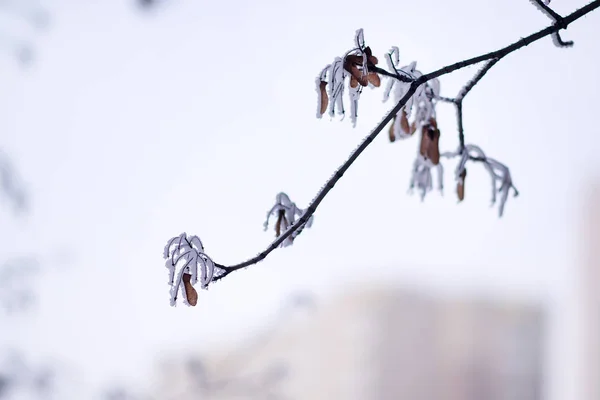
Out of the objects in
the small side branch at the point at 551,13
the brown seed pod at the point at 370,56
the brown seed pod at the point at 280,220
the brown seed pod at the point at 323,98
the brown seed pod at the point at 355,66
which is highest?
the small side branch at the point at 551,13

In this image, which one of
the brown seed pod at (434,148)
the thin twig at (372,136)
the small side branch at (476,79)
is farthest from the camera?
the brown seed pod at (434,148)

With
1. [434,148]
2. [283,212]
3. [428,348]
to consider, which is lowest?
[283,212]

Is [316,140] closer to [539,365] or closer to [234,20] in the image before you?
[234,20]

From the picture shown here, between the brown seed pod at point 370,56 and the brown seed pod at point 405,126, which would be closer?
the brown seed pod at point 370,56

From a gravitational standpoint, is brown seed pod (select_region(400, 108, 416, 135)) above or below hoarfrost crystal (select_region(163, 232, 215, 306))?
above

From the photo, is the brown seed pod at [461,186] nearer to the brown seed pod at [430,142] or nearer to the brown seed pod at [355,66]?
the brown seed pod at [430,142]

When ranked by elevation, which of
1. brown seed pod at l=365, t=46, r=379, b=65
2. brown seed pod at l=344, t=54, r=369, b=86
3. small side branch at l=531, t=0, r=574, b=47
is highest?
small side branch at l=531, t=0, r=574, b=47

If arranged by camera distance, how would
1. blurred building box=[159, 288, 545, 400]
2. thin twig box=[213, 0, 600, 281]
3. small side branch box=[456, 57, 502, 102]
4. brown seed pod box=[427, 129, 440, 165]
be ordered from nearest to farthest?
thin twig box=[213, 0, 600, 281] < small side branch box=[456, 57, 502, 102] < brown seed pod box=[427, 129, 440, 165] < blurred building box=[159, 288, 545, 400]

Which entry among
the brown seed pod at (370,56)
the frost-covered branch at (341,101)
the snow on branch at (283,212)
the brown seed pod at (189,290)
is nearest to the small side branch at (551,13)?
the frost-covered branch at (341,101)

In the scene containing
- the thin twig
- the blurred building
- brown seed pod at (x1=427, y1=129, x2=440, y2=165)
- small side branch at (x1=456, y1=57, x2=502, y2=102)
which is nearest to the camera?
the thin twig

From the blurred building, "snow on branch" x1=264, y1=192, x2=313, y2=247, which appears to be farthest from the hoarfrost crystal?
the blurred building

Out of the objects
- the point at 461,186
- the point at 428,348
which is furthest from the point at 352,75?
the point at 428,348

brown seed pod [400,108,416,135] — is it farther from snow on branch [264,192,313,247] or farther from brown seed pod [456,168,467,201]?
snow on branch [264,192,313,247]

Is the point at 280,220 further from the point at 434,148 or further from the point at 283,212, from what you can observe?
the point at 434,148
